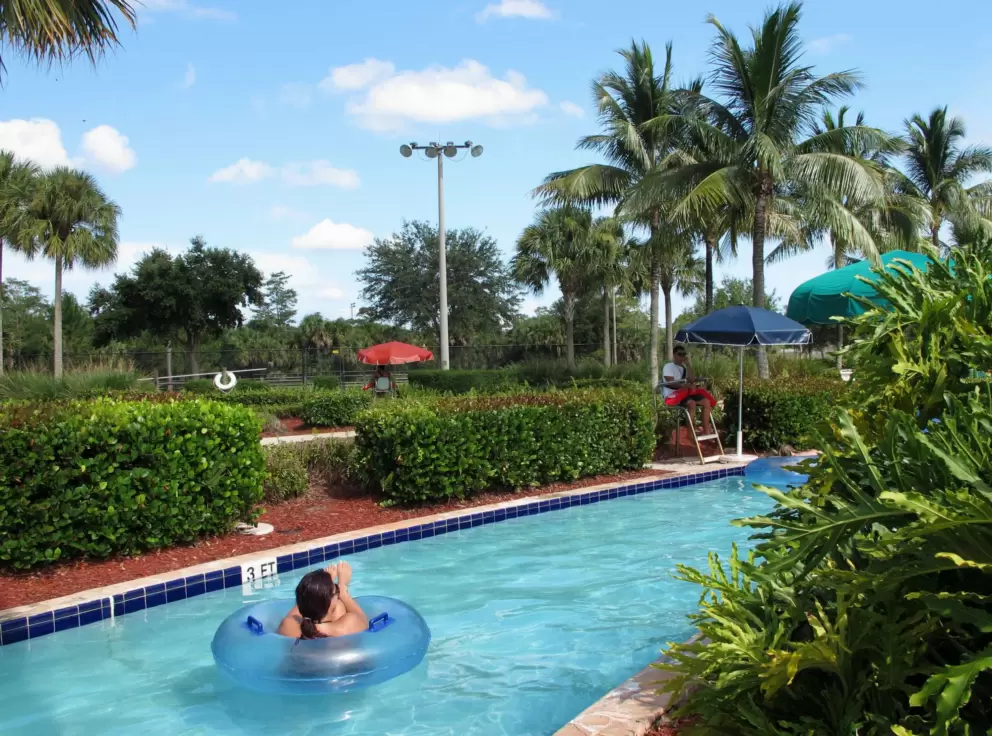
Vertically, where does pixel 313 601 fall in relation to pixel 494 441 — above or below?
below

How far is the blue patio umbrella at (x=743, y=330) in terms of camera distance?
12.3m

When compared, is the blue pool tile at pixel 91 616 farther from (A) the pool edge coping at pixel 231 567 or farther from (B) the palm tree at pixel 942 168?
(B) the palm tree at pixel 942 168

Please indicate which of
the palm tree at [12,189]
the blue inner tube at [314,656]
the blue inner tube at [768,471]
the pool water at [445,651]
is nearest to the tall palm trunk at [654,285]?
the blue inner tube at [768,471]

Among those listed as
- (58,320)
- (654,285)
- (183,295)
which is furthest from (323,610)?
(183,295)

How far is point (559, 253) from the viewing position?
127 feet

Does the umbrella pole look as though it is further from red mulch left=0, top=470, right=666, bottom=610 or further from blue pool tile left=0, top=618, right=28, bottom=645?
blue pool tile left=0, top=618, right=28, bottom=645

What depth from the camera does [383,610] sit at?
5270 mm

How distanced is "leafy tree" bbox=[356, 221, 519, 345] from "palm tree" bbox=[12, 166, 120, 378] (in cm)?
1379

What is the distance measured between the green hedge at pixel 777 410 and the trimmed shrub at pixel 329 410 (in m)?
8.17

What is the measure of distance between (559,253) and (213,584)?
109ft

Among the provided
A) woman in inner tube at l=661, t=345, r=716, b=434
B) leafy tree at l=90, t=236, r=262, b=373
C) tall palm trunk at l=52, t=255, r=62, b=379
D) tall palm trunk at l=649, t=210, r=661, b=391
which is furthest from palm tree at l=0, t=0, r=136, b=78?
leafy tree at l=90, t=236, r=262, b=373

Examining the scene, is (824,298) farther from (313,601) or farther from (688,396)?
(313,601)

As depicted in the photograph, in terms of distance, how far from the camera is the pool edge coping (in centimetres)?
558

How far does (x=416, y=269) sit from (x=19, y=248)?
17674mm
